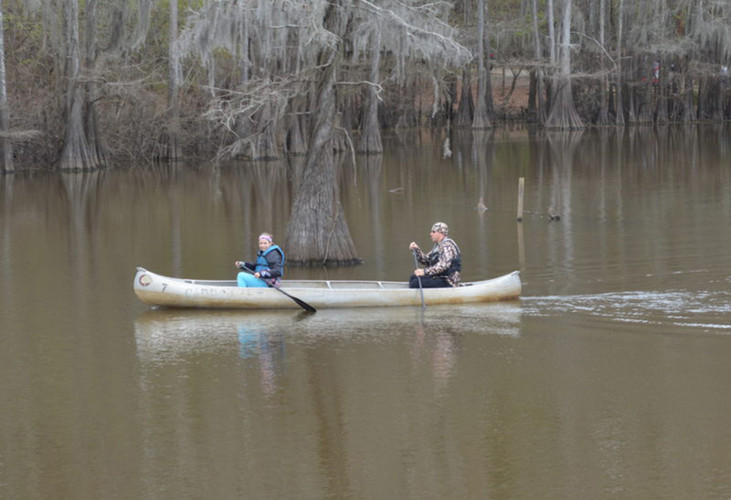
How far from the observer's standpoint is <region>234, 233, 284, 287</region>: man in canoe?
13.9 meters

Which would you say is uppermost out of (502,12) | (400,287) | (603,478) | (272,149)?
(502,12)

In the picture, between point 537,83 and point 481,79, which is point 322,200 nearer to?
point 481,79

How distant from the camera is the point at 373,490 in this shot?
26.2ft

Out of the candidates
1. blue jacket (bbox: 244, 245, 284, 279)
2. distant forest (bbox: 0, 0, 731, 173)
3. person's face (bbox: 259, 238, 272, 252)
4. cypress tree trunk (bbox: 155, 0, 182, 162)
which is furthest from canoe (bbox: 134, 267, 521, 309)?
cypress tree trunk (bbox: 155, 0, 182, 162)

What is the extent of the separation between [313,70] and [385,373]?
692 cm

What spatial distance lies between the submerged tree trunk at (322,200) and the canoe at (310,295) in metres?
3.08

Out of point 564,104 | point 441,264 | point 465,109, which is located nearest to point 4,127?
point 441,264

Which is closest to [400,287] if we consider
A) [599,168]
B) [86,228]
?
[86,228]

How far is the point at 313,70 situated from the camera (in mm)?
16703

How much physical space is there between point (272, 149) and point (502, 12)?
2385 cm

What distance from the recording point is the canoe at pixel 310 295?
13.7 m

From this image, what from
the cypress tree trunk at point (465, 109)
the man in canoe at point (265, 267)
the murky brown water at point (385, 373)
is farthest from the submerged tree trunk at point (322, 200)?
the cypress tree trunk at point (465, 109)

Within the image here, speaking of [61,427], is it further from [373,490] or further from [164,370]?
[373,490]

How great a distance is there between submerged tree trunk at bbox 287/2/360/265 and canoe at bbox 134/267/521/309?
121 inches
